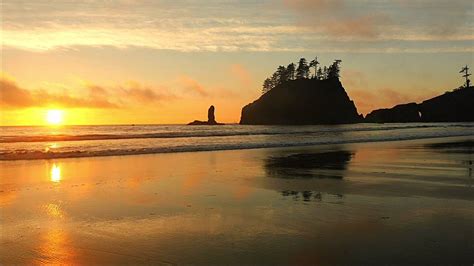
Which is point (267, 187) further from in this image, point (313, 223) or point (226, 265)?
point (226, 265)

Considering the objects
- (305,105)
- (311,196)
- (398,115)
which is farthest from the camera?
(398,115)

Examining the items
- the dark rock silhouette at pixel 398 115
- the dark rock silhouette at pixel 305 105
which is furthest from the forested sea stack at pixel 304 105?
the dark rock silhouette at pixel 398 115

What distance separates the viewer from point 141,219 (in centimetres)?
770

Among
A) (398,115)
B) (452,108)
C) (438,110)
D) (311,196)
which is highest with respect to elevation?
(452,108)

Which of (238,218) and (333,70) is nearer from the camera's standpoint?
(238,218)

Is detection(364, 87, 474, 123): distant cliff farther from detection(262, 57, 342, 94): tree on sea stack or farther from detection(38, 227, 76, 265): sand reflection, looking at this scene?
detection(38, 227, 76, 265): sand reflection

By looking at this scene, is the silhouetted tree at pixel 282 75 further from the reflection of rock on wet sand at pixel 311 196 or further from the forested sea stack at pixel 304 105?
the reflection of rock on wet sand at pixel 311 196

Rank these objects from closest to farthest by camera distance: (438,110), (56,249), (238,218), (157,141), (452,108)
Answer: (56,249) < (238,218) < (157,141) < (452,108) < (438,110)

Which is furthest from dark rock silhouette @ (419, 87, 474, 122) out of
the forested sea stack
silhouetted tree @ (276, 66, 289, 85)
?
silhouetted tree @ (276, 66, 289, 85)

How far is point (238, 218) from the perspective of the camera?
25.1ft

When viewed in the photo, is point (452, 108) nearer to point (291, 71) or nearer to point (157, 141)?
point (291, 71)

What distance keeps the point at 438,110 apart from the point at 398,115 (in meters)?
12.7

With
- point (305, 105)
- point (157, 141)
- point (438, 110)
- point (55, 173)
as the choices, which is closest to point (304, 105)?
point (305, 105)

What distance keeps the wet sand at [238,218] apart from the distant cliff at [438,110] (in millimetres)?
141089
